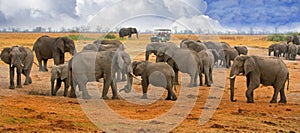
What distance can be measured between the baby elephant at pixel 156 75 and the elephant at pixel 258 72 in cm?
188

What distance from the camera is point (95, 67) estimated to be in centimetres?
1428

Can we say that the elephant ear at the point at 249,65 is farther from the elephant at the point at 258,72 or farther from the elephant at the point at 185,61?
the elephant at the point at 185,61

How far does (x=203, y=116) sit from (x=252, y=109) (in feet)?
7.03

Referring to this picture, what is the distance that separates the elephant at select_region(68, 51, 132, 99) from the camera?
14.3m

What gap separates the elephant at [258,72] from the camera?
1480 cm

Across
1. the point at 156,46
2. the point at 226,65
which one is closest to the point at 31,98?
the point at 156,46

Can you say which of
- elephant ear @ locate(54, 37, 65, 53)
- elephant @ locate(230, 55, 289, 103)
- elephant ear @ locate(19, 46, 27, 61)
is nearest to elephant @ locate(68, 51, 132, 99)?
elephant ear @ locate(19, 46, 27, 61)

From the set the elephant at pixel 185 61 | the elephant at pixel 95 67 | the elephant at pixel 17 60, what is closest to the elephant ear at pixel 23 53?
the elephant at pixel 17 60

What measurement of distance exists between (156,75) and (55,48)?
26.7 feet

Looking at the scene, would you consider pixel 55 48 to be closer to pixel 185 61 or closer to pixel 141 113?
pixel 185 61

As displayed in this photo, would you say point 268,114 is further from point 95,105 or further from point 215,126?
point 95,105

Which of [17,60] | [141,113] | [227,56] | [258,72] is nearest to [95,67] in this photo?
[141,113]

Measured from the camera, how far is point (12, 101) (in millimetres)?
12906

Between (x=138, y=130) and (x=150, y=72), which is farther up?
(x=150, y=72)
